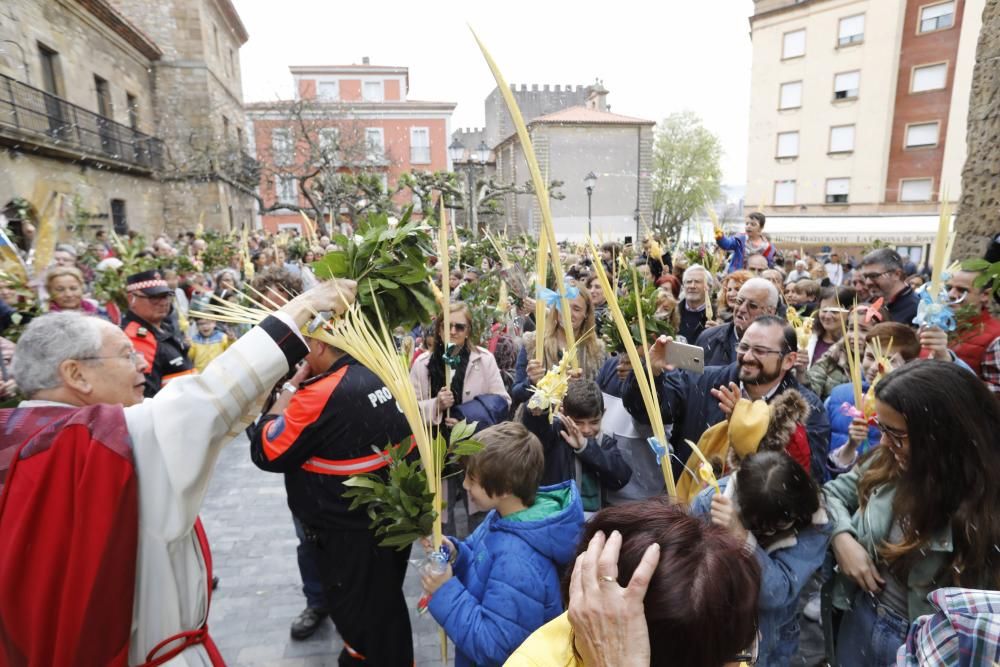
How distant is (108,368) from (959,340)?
4526mm

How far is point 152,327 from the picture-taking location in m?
4.30

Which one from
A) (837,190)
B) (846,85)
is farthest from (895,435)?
(846,85)

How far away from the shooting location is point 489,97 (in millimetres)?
44125

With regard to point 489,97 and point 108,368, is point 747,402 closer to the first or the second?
point 108,368

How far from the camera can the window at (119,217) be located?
18.5m

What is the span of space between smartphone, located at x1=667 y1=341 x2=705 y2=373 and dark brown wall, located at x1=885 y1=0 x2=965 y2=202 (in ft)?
94.2

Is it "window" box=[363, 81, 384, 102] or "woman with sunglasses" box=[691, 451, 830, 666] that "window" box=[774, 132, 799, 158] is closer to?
"window" box=[363, 81, 384, 102]

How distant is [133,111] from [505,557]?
25517 millimetres

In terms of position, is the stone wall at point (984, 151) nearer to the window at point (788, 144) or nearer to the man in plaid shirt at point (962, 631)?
the man in plaid shirt at point (962, 631)

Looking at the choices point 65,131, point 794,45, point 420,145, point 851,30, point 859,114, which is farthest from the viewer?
point 420,145

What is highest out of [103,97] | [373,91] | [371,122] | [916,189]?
[373,91]

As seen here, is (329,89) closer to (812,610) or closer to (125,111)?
(125,111)

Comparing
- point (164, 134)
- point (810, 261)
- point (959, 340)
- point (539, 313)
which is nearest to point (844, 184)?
point (810, 261)

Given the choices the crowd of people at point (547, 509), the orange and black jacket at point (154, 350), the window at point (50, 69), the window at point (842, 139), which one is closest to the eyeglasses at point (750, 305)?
the crowd of people at point (547, 509)
